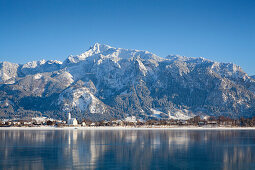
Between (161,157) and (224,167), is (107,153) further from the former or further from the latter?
(224,167)

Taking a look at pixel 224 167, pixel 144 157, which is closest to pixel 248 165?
pixel 224 167

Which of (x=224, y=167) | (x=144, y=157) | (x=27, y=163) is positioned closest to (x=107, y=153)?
(x=144, y=157)

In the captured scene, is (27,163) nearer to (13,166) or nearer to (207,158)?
(13,166)

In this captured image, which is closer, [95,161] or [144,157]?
[95,161]

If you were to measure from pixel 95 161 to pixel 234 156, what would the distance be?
119 ft

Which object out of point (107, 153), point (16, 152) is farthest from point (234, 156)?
point (16, 152)

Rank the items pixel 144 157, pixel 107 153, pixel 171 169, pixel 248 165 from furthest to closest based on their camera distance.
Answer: pixel 107 153
pixel 144 157
pixel 248 165
pixel 171 169

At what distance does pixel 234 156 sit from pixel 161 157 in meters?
19.3

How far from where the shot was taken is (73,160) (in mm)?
74188

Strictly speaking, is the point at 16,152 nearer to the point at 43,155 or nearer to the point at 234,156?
the point at 43,155

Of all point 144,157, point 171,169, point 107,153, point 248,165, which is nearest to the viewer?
point 171,169

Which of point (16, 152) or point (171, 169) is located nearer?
point (171, 169)

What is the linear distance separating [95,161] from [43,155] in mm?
17156

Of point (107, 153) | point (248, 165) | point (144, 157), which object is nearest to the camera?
point (248, 165)
